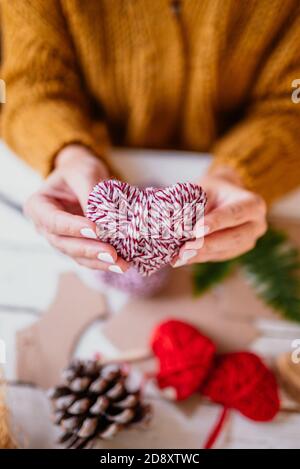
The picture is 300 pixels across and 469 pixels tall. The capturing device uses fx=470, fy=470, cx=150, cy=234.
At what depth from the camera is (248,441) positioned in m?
0.44

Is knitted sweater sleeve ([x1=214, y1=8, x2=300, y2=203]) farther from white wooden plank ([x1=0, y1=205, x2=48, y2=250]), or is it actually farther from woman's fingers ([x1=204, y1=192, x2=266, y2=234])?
white wooden plank ([x1=0, y1=205, x2=48, y2=250])

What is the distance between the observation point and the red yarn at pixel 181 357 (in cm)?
44

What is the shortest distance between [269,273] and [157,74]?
234 millimetres

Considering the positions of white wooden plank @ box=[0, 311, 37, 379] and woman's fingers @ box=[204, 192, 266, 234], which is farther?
white wooden plank @ box=[0, 311, 37, 379]

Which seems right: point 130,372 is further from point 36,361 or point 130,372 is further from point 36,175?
point 36,175

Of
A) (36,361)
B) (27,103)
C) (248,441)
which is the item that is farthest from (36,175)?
(248,441)

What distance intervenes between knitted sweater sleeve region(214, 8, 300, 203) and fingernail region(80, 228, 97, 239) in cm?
18

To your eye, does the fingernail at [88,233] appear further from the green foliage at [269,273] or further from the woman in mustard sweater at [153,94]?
the green foliage at [269,273]

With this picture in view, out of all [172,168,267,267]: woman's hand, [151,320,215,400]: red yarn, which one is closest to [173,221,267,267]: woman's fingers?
[172,168,267,267]: woman's hand

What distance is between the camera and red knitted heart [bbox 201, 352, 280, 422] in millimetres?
436

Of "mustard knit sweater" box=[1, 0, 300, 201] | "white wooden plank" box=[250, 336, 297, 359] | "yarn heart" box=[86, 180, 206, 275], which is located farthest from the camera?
"white wooden plank" box=[250, 336, 297, 359]

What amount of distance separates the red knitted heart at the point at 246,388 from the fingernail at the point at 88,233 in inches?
8.7

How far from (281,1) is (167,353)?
1.02 feet

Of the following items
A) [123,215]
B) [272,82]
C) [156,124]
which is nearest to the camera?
[123,215]
